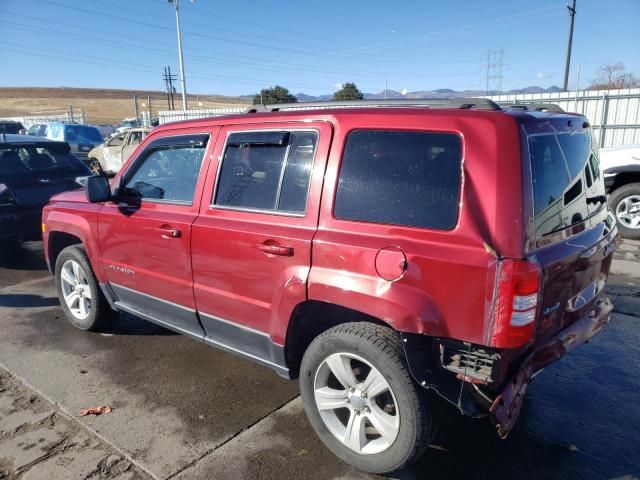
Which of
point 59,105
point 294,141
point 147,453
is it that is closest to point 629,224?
point 294,141

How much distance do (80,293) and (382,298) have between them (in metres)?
3.39

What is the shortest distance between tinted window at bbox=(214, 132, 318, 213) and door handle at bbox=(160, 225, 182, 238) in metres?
0.37

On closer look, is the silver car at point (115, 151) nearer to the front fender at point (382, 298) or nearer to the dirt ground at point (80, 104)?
the front fender at point (382, 298)

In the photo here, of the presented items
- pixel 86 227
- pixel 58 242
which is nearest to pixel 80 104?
pixel 58 242

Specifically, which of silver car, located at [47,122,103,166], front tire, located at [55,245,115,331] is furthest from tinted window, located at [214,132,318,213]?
silver car, located at [47,122,103,166]

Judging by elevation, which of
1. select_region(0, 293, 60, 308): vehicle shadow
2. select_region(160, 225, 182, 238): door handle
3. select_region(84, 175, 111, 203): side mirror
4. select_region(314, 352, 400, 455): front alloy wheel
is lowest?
select_region(0, 293, 60, 308): vehicle shadow

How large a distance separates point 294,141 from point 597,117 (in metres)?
15.3

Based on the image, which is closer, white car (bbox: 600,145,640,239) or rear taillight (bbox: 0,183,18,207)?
rear taillight (bbox: 0,183,18,207)

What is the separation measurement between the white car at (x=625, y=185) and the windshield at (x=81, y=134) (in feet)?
61.3

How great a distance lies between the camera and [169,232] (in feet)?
10.9

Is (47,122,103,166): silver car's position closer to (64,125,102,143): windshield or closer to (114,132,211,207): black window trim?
(64,125,102,143): windshield

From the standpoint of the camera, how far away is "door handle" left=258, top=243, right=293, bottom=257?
2670mm

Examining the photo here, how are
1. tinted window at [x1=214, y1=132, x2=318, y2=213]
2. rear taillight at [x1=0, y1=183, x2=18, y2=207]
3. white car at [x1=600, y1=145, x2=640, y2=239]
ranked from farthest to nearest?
1. white car at [x1=600, y1=145, x2=640, y2=239]
2. rear taillight at [x1=0, y1=183, x2=18, y2=207]
3. tinted window at [x1=214, y1=132, x2=318, y2=213]

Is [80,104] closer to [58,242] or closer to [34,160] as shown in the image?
[34,160]
